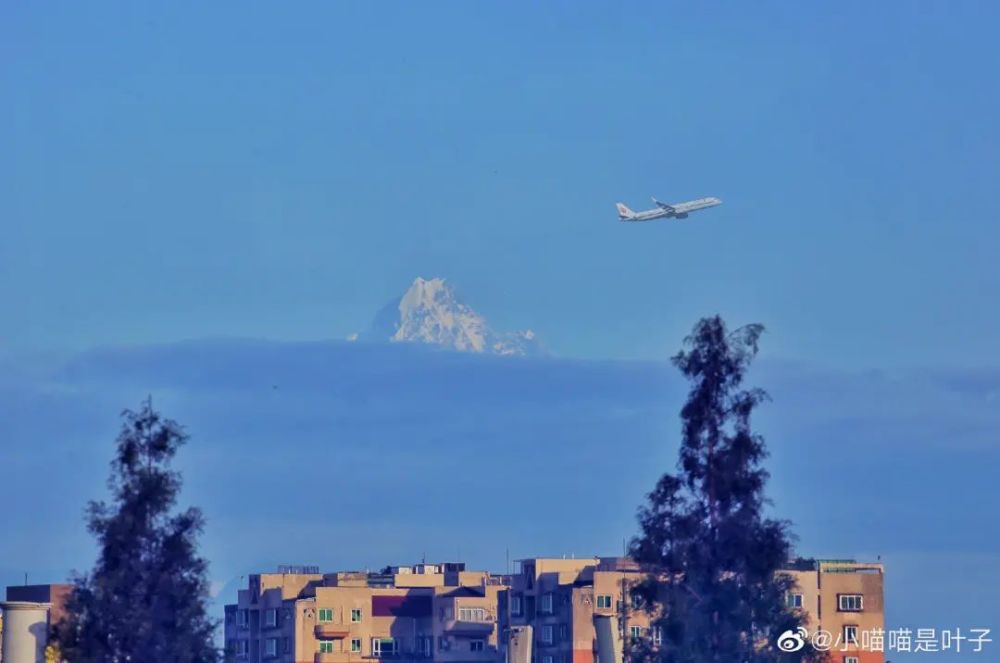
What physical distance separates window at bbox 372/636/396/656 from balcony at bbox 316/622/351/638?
10.6ft

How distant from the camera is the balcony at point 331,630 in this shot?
18500 centimetres

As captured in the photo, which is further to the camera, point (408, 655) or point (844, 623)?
point (408, 655)

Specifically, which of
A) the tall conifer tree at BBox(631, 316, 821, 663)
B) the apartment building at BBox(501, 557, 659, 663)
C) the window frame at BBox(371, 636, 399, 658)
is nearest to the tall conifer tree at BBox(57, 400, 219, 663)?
the tall conifer tree at BBox(631, 316, 821, 663)

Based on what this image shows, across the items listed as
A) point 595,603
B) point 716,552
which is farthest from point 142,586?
point 595,603

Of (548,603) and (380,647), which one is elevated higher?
(548,603)

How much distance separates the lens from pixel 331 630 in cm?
18525

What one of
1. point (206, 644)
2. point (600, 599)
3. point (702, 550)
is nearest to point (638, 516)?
point (702, 550)

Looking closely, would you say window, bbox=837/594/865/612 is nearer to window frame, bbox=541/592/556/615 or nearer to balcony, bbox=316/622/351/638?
window frame, bbox=541/592/556/615

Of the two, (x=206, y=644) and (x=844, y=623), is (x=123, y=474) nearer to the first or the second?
(x=206, y=644)

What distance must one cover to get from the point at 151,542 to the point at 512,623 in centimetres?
11631

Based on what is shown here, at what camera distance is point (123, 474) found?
64625mm

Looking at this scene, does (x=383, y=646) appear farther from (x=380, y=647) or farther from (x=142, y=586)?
(x=142, y=586)

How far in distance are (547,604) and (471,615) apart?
12.0 metres

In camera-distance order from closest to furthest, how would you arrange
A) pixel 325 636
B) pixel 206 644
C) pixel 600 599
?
pixel 206 644, pixel 600 599, pixel 325 636
